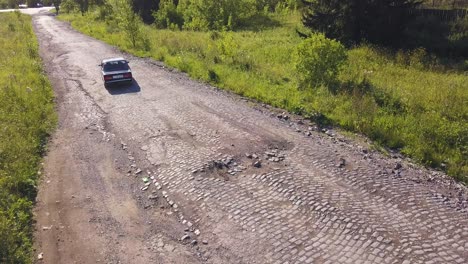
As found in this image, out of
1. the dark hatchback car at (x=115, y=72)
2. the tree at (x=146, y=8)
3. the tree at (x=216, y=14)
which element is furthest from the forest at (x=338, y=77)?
the tree at (x=146, y=8)

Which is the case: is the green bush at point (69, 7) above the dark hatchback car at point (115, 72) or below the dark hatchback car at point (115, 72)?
above

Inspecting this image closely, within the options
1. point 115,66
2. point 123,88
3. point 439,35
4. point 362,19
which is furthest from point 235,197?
point 439,35

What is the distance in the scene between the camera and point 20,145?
38.7ft

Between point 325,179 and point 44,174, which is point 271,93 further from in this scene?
point 44,174

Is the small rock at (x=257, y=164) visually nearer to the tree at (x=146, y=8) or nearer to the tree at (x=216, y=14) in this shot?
the tree at (x=216, y=14)

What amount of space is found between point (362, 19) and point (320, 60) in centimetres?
800

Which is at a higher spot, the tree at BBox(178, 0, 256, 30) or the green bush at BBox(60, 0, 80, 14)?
the green bush at BBox(60, 0, 80, 14)

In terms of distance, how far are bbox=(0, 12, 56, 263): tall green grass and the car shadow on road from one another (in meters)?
2.98

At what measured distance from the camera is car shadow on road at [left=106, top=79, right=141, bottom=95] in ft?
60.7

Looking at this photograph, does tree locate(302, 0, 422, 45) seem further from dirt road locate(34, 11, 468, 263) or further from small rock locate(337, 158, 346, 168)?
small rock locate(337, 158, 346, 168)

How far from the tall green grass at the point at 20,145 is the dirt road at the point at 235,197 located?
43cm

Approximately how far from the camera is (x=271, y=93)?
1612 cm

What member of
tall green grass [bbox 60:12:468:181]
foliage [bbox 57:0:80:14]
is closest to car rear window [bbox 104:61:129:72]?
tall green grass [bbox 60:12:468:181]

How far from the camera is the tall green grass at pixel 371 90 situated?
35.6 ft
